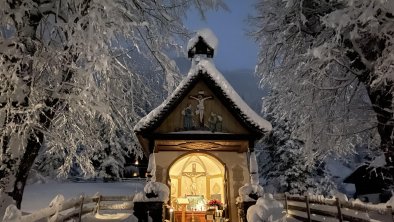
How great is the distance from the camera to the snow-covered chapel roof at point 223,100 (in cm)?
1250

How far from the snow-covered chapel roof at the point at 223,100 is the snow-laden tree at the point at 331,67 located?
1228 mm

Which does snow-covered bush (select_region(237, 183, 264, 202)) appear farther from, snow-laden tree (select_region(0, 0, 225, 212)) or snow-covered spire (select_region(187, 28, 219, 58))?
snow-covered spire (select_region(187, 28, 219, 58))

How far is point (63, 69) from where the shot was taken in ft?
23.1

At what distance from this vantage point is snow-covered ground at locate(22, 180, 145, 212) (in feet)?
85.5

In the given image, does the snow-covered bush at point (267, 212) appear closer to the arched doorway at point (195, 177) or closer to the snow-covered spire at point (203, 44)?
the snow-covered spire at point (203, 44)

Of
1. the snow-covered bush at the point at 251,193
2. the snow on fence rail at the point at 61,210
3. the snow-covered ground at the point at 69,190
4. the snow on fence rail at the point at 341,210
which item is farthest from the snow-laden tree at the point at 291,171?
the snow on fence rail at the point at 61,210

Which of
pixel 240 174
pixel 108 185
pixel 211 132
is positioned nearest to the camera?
pixel 211 132

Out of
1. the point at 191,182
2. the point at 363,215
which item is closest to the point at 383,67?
the point at 363,215

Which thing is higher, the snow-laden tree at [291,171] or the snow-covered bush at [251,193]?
the snow-laden tree at [291,171]

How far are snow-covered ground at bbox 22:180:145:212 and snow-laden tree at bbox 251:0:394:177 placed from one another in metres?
19.9

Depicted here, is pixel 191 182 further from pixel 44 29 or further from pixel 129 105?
pixel 44 29

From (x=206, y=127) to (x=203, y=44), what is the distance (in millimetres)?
4515

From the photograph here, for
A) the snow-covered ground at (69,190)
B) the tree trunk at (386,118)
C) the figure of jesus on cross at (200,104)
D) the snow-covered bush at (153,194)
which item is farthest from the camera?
the snow-covered ground at (69,190)

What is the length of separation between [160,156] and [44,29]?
7.80 meters
